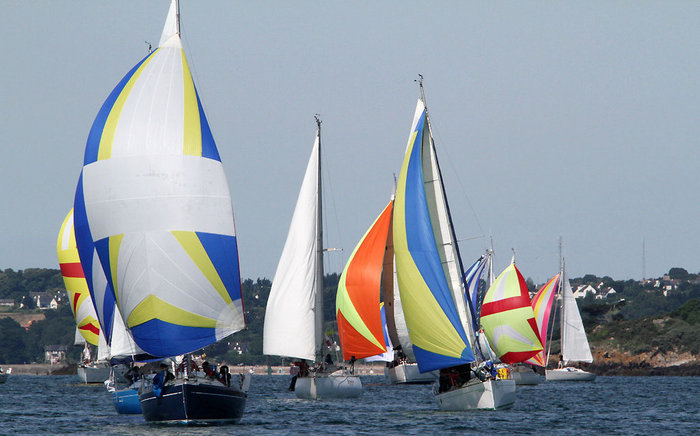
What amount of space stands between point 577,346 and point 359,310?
34.0 meters

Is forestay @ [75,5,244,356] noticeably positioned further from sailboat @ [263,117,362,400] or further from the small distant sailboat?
sailboat @ [263,117,362,400]

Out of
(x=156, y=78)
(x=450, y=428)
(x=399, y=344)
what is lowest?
(x=450, y=428)

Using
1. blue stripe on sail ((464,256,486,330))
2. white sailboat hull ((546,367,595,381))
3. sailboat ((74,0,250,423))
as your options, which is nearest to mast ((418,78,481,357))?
sailboat ((74,0,250,423))

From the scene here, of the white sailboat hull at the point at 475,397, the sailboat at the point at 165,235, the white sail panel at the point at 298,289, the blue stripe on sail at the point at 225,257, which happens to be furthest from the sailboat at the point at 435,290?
the white sail panel at the point at 298,289

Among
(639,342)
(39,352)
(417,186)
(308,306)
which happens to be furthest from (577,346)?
(39,352)

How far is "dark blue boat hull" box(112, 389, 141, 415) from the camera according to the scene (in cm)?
4084

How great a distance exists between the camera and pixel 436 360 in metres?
38.8

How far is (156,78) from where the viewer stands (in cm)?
3516

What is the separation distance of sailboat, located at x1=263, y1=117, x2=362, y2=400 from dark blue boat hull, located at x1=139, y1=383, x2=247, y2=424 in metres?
17.1

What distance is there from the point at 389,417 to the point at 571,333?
47953 mm

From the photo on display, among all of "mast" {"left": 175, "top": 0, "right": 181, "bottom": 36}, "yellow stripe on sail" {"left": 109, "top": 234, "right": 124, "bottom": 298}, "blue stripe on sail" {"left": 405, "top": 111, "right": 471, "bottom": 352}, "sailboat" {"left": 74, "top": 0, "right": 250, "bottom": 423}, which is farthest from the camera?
"blue stripe on sail" {"left": 405, "top": 111, "right": 471, "bottom": 352}

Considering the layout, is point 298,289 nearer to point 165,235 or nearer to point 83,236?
point 83,236

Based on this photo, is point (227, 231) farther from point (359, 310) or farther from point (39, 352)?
point (39, 352)

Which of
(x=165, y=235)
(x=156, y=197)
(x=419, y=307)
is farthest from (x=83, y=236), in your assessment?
(x=419, y=307)
